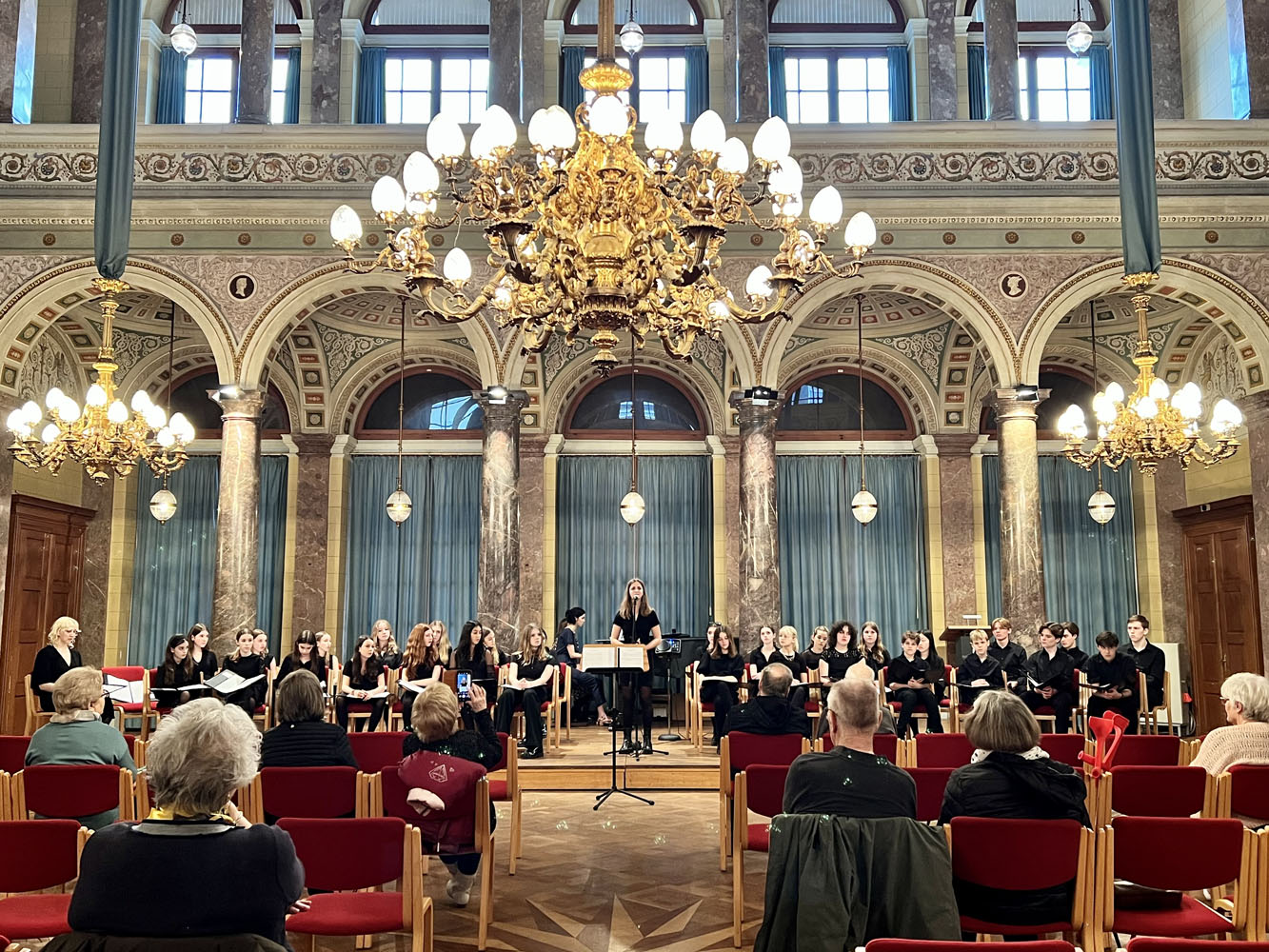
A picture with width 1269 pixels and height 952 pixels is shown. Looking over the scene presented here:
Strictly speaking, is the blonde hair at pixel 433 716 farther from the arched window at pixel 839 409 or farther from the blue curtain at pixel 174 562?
the arched window at pixel 839 409

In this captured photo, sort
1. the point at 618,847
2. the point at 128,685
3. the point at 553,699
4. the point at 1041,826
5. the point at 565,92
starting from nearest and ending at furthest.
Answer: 1. the point at 1041,826
2. the point at 618,847
3. the point at 128,685
4. the point at 553,699
5. the point at 565,92

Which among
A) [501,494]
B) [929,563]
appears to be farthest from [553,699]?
[929,563]

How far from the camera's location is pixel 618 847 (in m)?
6.55

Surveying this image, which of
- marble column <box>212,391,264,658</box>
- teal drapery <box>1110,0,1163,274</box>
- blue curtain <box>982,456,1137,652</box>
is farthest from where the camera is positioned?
blue curtain <box>982,456,1137,652</box>

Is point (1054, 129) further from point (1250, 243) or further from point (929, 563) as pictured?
point (929, 563)

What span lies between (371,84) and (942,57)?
670 cm

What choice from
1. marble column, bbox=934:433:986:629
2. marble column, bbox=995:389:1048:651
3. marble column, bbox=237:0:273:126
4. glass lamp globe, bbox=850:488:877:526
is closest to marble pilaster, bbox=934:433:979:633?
marble column, bbox=934:433:986:629

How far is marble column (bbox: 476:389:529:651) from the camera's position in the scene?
1101cm

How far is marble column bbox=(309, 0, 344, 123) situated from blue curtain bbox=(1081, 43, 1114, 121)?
28.6 ft

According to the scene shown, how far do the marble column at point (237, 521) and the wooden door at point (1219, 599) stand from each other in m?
10.5

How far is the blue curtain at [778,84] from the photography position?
13336mm

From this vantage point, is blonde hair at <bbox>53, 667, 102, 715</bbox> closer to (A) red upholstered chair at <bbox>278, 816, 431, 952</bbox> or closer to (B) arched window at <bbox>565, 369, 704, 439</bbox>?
(A) red upholstered chair at <bbox>278, 816, 431, 952</bbox>

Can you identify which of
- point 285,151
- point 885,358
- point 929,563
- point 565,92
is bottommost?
point 929,563

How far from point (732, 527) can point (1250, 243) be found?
6.41 metres
